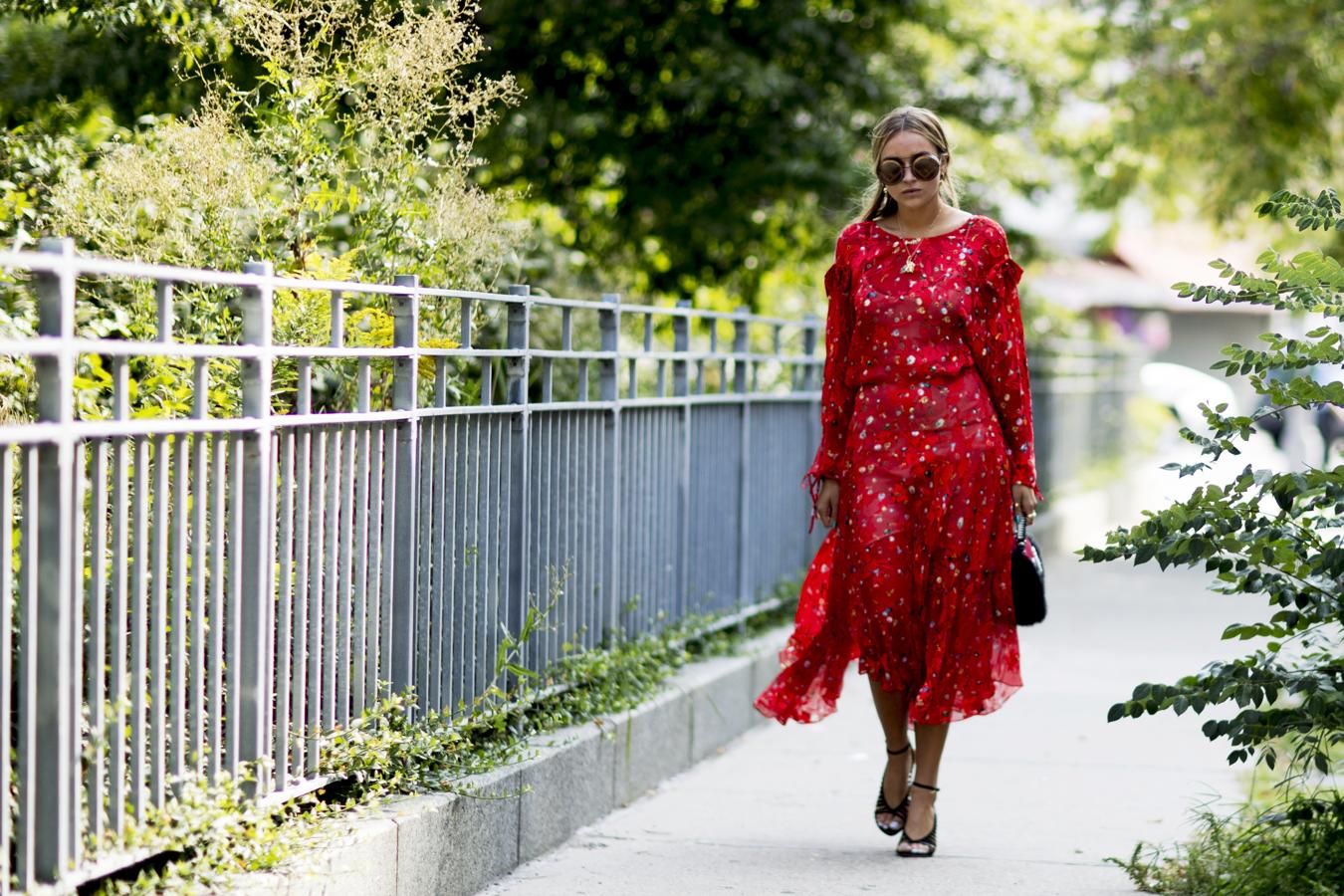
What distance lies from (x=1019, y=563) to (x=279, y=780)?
7.28 ft

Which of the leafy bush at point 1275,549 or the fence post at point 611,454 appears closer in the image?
the leafy bush at point 1275,549

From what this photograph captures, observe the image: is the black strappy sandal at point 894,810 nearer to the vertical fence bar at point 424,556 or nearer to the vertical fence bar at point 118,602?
the vertical fence bar at point 424,556

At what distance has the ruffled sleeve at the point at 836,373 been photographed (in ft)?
17.9

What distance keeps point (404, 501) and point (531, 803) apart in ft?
3.40

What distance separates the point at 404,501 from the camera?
15.9 ft

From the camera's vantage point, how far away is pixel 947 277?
5234 millimetres

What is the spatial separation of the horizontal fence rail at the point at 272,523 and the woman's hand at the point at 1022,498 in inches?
55.1

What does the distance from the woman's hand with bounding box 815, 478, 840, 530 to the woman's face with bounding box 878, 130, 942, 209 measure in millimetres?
850

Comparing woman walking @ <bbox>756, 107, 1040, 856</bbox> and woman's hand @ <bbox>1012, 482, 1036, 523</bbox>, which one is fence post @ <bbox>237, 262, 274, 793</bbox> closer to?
woman walking @ <bbox>756, 107, 1040, 856</bbox>

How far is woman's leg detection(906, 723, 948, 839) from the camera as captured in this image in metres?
5.35

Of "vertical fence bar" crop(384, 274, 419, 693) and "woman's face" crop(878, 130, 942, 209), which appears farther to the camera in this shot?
"woman's face" crop(878, 130, 942, 209)

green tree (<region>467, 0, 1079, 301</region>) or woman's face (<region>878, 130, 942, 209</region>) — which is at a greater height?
green tree (<region>467, 0, 1079, 301</region>)

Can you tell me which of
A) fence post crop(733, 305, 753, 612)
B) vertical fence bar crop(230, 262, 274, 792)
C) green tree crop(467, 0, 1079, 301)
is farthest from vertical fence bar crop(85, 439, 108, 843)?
green tree crop(467, 0, 1079, 301)

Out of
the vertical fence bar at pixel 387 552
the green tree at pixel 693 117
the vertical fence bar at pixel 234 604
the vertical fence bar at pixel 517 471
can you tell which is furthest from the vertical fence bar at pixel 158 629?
the green tree at pixel 693 117
